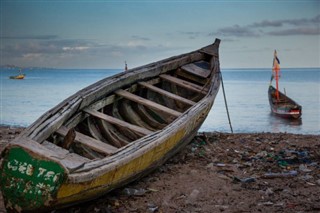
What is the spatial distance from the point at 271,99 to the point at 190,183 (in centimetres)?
1856

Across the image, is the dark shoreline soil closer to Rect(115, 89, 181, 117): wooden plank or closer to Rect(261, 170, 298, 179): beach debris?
Rect(261, 170, 298, 179): beach debris

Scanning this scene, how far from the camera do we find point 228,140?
27.8 feet

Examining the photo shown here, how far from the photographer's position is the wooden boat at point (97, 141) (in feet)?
10.9

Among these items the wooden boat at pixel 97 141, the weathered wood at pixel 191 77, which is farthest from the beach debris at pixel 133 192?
the weathered wood at pixel 191 77

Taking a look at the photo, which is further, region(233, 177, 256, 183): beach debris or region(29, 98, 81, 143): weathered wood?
region(233, 177, 256, 183): beach debris

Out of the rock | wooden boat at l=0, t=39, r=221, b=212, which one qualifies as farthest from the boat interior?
the rock

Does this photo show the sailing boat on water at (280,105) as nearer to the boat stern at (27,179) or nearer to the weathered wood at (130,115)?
the weathered wood at (130,115)

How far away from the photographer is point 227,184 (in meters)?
5.29

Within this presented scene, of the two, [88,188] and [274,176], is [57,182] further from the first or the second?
[274,176]

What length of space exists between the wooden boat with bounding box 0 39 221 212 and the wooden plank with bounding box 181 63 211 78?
22mm

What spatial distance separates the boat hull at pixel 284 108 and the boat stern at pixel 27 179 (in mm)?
17356

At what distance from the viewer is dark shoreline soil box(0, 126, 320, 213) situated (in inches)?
175

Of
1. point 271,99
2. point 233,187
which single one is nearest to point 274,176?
point 233,187

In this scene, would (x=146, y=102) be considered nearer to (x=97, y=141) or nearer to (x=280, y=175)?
(x=97, y=141)
